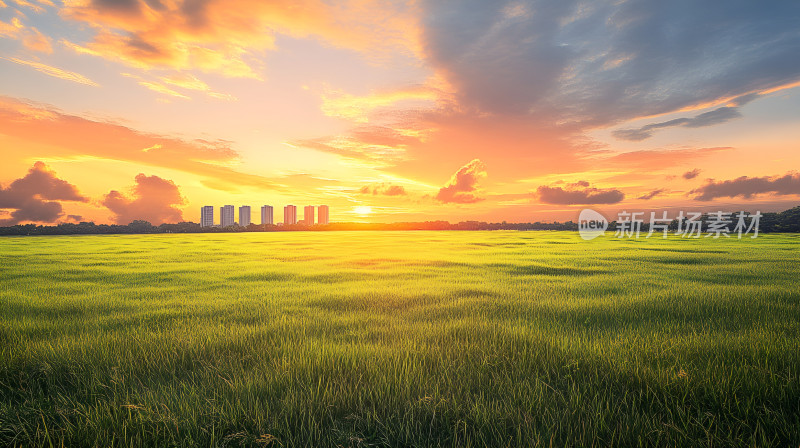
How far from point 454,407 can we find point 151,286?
13.4 m

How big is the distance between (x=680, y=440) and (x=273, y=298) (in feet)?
30.5

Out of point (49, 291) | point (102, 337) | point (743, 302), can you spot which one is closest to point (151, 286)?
point (49, 291)

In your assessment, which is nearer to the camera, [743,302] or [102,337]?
[102,337]

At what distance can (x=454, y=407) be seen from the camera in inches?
137

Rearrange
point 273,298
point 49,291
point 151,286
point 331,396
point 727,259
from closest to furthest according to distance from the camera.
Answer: point 331,396 < point 273,298 < point 49,291 < point 151,286 < point 727,259

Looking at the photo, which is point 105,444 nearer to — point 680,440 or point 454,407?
point 454,407

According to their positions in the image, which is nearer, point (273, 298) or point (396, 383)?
point (396, 383)

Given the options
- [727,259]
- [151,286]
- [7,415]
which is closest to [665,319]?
[7,415]

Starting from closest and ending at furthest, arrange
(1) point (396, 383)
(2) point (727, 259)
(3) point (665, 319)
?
1. (1) point (396, 383)
2. (3) point (665, 319)
3. (2) point (727, 259)

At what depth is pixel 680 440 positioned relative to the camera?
301 cm

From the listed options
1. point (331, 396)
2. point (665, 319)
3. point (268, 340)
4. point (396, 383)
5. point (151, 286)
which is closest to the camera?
point (331, 396)

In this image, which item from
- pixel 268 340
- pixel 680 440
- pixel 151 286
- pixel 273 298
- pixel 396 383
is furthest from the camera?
pixel 151 286

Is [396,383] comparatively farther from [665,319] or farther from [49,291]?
[49,291]

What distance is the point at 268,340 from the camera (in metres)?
5.95
